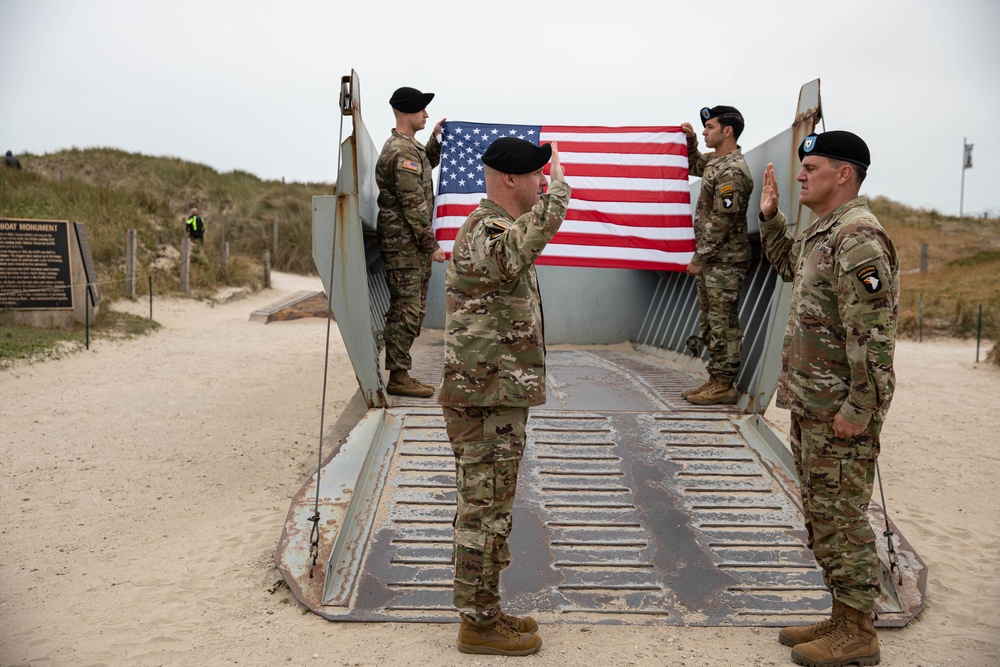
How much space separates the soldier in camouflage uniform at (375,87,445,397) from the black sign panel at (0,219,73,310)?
21.8ft

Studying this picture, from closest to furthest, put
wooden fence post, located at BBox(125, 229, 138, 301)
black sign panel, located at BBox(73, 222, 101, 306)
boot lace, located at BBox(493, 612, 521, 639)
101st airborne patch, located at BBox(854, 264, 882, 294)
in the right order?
101st airborne patch, located at BBox(854, 264, 882, 294) → boot lace, located at BBox(493, 612, 521, 639) → black sign panel, located at BBox(73, 222, 101, 306) → wooden fence post, located at BBox(125, 229, 138, 301)

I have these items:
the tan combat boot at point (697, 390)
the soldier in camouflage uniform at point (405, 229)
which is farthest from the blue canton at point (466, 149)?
the tan combat boot at point (697, 390)

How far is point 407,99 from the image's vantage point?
4922mm

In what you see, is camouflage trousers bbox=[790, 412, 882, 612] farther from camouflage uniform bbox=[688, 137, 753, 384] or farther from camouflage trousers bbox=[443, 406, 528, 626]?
camouflage uniform bbox=[688, 137, 753, 384]

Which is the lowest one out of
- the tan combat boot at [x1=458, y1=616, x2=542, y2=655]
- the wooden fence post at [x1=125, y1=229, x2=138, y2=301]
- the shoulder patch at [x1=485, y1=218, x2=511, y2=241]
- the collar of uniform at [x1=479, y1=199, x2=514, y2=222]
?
the tan combat boot at [x1=458, y1=616, x2=542, y2=655]

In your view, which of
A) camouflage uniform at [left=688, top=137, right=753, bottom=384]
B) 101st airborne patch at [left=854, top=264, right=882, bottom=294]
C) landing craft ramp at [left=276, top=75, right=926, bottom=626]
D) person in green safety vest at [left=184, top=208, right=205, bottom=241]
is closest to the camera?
101st airborne patch at [left=854, top=264, right=882, bottom=294]

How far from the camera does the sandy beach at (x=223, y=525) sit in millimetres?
2842

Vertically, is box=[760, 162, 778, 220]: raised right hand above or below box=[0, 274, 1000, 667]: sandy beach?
above

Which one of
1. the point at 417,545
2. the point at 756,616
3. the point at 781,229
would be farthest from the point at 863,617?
the point at 417,545

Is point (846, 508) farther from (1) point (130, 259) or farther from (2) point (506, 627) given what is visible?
(1) point (130, 259)

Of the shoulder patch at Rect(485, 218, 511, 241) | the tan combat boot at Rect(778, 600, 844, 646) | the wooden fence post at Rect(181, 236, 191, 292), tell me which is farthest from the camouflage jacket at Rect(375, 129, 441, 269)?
the wooden fence post at Rect(181, 236, 191, 292)

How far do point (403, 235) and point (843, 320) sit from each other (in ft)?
9.87

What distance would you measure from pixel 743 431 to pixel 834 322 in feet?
5.97

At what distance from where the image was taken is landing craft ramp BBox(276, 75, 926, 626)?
313 cm
